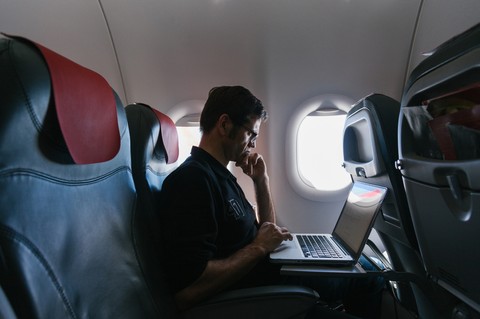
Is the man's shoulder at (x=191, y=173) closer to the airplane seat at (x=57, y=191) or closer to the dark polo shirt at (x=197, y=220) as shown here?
the dark polo shirt at (x=197, y=220)

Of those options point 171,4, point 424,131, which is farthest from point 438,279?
point 171,4

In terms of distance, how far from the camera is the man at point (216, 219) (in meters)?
1.02

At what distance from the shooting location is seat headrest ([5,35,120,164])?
579mm

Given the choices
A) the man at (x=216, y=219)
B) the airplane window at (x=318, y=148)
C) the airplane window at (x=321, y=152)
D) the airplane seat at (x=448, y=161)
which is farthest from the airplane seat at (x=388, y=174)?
the airplane window at (x=321, y=152)

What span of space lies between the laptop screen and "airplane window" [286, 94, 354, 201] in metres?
0.79

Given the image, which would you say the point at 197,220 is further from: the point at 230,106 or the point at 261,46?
the point at 261,46

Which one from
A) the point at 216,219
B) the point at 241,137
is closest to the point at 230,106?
the point at 241,137

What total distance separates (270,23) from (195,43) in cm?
58

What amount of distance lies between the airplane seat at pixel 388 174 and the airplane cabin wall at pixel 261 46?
909 mm

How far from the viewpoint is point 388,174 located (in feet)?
3.50

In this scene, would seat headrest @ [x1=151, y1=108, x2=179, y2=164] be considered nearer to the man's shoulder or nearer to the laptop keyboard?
the man's shoulder

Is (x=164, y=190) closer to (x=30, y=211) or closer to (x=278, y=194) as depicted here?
(x=30, y=211)

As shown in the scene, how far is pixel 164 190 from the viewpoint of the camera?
115 cm

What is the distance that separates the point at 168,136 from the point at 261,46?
3.95 feet
